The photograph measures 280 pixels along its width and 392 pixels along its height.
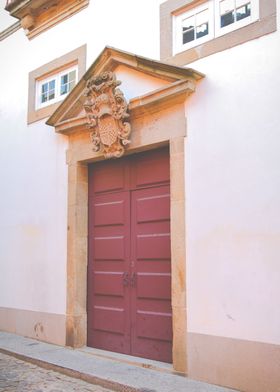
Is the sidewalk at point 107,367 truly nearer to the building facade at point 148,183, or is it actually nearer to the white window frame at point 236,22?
the building facade at point 148,183

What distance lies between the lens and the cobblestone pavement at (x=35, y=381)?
478 centimetres

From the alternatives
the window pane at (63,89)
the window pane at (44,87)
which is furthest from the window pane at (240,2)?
the window pane at (44,87)

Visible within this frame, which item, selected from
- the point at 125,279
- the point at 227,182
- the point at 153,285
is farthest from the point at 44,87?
the point at 227,182

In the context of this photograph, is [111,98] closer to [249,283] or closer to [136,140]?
[136,140]

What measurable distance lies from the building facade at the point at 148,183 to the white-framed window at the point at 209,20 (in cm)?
2

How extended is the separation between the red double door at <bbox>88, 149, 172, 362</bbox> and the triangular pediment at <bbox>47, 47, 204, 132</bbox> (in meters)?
0.78

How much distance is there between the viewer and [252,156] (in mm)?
4574

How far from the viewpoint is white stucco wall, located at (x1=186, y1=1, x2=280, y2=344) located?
4.38 m

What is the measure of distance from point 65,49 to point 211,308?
179 inches

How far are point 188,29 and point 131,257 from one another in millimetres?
2886

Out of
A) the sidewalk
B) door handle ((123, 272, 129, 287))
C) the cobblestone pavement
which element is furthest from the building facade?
the cobblestone pavement

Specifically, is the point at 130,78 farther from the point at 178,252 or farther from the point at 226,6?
the point at 178,252

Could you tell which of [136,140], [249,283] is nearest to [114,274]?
[136,140]

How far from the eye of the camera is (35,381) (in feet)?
16.6
